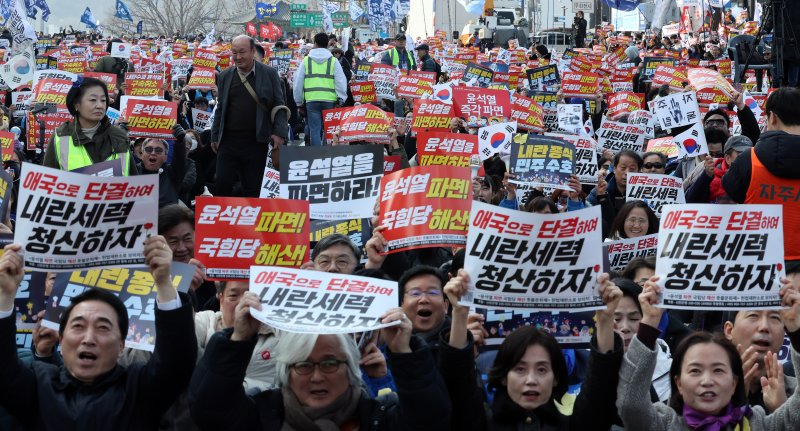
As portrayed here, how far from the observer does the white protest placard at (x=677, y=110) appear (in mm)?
12320

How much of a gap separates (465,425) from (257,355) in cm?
94

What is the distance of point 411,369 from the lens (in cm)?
421

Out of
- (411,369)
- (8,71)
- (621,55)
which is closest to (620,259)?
(411,369)

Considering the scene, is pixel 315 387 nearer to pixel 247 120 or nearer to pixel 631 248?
pixel 631 248

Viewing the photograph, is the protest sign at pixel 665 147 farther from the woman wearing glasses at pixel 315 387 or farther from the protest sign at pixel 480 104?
the woman wearing glasses at pixel 315 387

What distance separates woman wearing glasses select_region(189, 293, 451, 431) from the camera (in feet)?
A: 13.9

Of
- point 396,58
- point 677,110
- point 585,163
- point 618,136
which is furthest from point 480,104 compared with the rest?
point 396,58

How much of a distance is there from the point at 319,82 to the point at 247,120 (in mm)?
5981

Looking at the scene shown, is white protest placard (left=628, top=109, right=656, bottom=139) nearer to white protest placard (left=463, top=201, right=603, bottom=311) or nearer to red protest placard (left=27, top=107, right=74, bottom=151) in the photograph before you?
red protest placard (left=27, top=107, right=74, bottom=151)

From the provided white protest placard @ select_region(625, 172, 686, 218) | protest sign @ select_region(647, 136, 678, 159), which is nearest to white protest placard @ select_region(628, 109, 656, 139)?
protest sign @ select_region(647, 136, 678, 159)

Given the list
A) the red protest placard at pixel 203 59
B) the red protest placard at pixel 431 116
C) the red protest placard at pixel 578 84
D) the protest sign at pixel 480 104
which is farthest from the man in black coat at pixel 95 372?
the red protest placard at pixel 203 59

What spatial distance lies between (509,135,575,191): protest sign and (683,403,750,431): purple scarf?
5.12 metres

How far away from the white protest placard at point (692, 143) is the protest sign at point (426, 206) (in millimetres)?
4843

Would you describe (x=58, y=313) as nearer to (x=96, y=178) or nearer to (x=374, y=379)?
(x=96, y=178)
